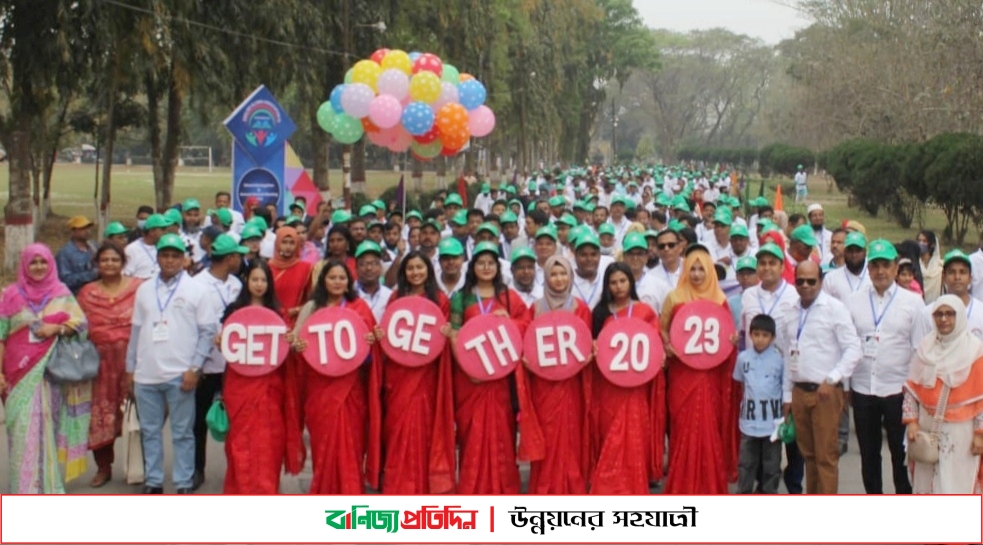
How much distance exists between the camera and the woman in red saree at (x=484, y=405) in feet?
21.8

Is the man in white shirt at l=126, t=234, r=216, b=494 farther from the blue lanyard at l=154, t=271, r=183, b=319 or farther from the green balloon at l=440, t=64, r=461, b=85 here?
the green balloon at l=440, t=64, r=461, b=85

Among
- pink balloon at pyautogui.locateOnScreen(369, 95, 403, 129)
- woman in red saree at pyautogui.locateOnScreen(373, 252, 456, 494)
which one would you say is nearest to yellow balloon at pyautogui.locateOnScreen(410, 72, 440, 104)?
pink balloon at pyautogui.locateOnScreen(369, 95, 403, 129)

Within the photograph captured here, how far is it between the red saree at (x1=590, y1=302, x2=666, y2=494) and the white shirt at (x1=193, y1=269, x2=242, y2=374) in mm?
2296

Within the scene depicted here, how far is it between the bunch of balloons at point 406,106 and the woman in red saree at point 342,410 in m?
8.81

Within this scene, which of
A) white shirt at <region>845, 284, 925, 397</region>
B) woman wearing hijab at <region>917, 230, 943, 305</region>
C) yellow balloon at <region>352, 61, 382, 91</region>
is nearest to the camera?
white shirt at <region>845, 284, 925, 397</region>

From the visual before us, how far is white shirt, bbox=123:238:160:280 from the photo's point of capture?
973 centimetres

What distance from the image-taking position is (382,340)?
6.57m

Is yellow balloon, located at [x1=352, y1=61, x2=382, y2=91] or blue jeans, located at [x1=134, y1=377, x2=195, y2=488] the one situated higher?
yellow balloon, located at [x1=352, y1=61, x2=382, y2=91]

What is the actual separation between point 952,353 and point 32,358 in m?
4.98

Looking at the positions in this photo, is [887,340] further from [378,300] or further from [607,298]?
[378,300]

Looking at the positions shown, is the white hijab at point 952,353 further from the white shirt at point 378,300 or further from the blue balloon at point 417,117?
the blue balloon at point 417,117

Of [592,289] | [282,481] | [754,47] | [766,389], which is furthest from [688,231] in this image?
[754,47]

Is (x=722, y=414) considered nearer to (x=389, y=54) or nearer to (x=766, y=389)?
(x=766, y=389)

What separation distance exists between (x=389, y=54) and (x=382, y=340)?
33.5 ft
